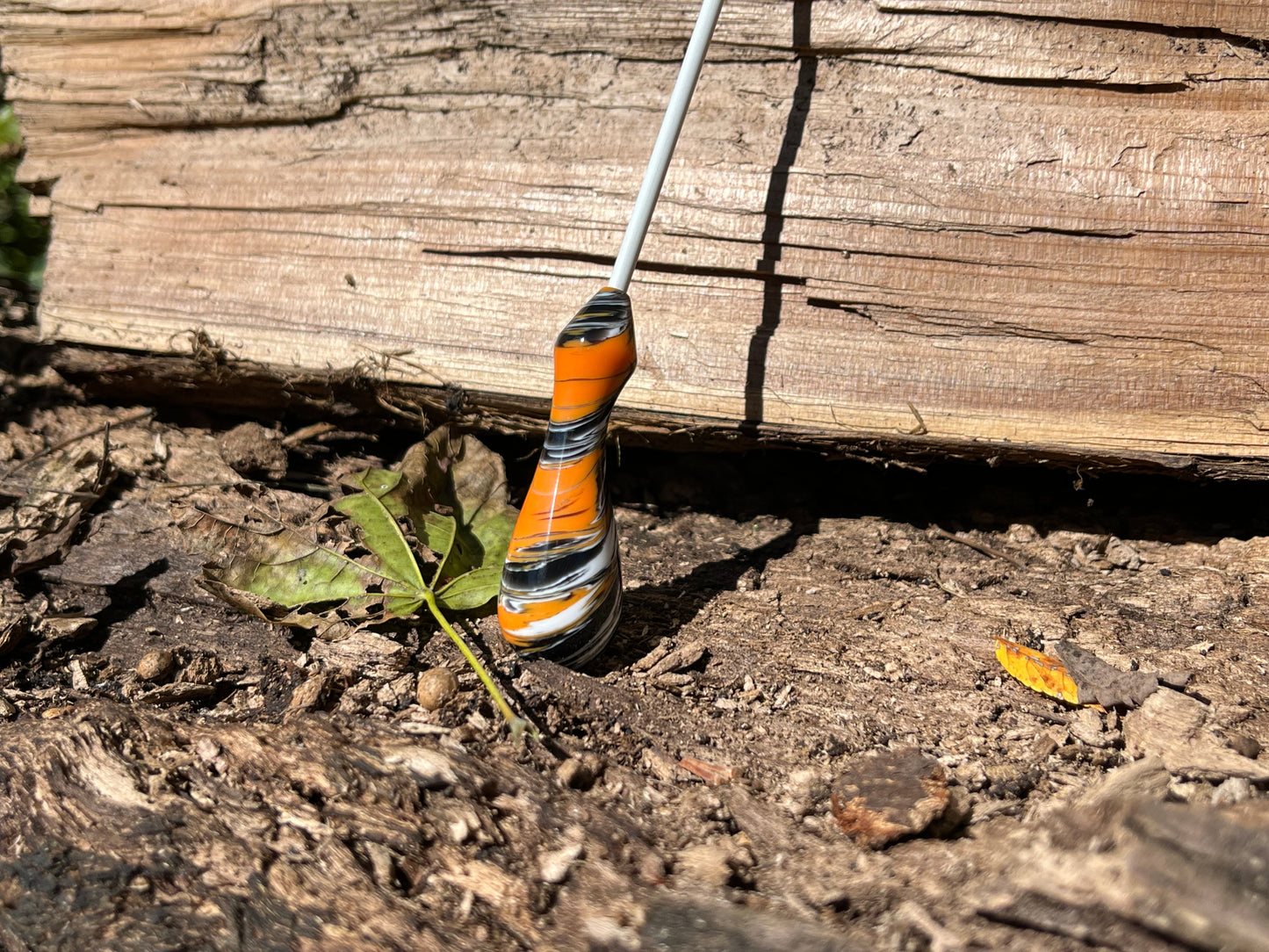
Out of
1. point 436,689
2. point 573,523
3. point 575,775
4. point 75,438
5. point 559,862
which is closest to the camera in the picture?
point 559,862

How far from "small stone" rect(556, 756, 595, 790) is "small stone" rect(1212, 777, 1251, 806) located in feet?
3.08

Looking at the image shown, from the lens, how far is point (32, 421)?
101 inches

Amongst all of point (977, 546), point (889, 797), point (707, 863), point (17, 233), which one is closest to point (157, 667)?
point (707, 863)

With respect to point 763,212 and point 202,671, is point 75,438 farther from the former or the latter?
point 763,212

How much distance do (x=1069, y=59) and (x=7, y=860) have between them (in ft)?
8.16

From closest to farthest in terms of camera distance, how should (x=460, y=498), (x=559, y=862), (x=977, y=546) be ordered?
1. (x=559, y=862)
2. (x=460, y=498)
3. (x=977, y=546)

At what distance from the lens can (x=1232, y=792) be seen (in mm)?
1386

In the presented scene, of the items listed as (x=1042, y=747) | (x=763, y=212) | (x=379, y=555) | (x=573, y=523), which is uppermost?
(x=763, y=212)

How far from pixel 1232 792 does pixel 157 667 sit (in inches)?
71.5

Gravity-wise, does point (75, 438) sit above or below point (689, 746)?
above

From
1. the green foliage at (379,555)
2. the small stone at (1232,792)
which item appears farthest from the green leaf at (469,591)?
the small stone at (1232,792)

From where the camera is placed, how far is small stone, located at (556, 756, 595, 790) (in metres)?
1.43

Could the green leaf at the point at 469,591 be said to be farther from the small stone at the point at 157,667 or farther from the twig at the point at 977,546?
the twig at the point at 977,546

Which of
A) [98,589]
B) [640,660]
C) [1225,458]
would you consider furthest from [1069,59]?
[98,589]
